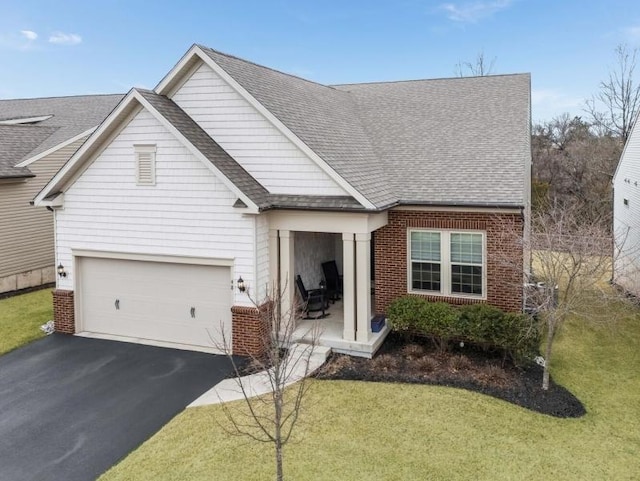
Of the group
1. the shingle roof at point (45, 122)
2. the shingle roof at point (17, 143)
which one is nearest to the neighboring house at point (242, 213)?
the shingle roof at point (17, 143)

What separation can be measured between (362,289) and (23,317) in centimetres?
1089

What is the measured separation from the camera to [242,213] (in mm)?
12391

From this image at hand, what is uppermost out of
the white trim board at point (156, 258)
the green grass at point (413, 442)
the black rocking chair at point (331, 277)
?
the white trim board at point (156, 258)

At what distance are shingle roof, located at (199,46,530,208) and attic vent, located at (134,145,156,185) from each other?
2846 millimetres

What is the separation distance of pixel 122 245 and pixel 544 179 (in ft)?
118

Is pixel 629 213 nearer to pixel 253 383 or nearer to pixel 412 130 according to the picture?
pixel 412 130

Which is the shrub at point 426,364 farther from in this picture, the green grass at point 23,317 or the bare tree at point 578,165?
the bare tree at point 578,165

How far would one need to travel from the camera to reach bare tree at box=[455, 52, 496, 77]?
1802 inches

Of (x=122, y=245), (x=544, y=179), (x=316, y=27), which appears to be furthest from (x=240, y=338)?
(x=544, y=179)

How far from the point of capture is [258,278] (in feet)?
41.5

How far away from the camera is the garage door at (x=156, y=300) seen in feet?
43.5

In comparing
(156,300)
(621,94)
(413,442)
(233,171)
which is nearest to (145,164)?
(233,171)

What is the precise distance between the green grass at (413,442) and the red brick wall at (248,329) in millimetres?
2178

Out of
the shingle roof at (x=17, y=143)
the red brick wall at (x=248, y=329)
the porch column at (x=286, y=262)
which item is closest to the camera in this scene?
the red brick wall at (x=248, y=329)
